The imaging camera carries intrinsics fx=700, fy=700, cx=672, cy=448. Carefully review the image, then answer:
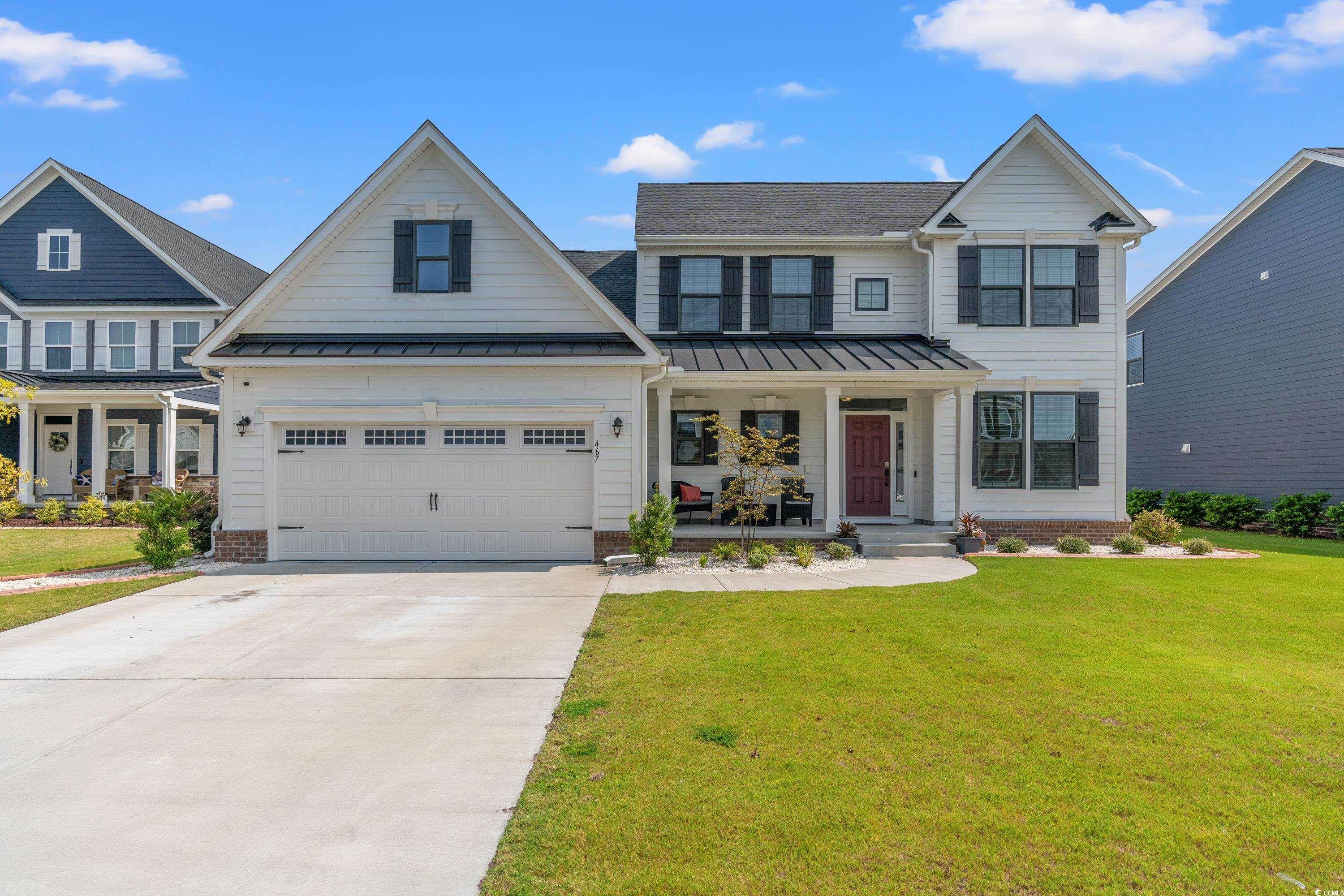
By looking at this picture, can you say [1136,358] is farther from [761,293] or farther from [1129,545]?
[761,293]

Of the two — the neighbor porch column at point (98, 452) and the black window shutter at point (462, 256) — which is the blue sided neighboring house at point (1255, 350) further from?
the neighbor porch column at point (98, 452)

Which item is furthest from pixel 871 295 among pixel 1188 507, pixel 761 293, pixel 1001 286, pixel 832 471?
pixel 1188 507

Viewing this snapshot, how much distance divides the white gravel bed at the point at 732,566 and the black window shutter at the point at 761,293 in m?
5.09

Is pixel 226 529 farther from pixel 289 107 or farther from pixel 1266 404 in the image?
pixel 1266 404

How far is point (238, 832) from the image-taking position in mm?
3457

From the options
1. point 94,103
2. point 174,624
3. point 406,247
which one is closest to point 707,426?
point 406,247

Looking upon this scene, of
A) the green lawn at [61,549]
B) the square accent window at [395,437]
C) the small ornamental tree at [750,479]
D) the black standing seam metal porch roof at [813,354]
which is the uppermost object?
the black standing seam metal porch roof at [813,354]

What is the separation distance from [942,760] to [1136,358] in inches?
898

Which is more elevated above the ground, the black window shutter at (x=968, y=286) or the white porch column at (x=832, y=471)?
the black window shutter at (x=968, y=286)

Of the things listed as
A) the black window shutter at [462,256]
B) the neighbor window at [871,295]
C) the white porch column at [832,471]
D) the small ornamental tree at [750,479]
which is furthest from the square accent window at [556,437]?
the neighbor window at [871,295]

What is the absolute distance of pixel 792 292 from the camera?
1454 cm

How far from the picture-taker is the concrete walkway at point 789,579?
9.44m

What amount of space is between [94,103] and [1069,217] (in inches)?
764

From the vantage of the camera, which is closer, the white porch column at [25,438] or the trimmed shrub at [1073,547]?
the trimmed shrub at [1073,547]
